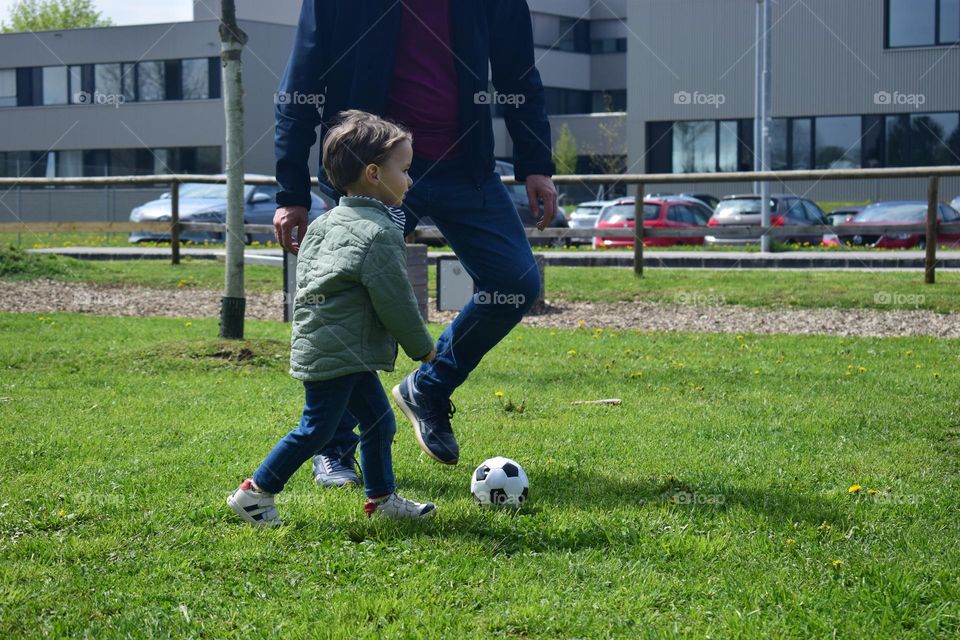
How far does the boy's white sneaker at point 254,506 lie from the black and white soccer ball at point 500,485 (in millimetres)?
750

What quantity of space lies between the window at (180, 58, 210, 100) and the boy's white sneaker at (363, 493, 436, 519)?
42.4 metres

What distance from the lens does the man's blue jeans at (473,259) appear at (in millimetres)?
4629

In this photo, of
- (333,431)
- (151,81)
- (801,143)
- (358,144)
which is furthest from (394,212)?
(151,81)

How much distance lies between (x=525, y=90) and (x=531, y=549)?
2.20m

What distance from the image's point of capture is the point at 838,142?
135ft

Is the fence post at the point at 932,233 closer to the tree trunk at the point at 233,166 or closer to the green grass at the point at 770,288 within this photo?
the green grass at the point at 770,288

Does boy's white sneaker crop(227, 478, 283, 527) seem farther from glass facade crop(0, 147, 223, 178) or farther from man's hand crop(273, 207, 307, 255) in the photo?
glass facade crop(0, 147, 223, 178)

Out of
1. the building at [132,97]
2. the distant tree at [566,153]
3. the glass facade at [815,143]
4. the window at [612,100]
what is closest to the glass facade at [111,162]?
the building at [132,97]

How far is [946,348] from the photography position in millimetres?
8859

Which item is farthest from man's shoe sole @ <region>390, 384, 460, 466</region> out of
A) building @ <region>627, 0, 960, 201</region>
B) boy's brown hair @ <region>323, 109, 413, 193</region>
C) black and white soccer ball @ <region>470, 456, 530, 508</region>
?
building @ <region>627, 0, 960, 201</region>

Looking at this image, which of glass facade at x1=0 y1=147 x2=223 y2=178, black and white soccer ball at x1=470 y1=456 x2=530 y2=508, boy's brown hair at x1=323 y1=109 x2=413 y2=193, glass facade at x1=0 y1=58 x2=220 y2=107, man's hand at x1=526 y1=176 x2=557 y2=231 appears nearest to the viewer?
boy's brown hair at x1=323 y1=109 x2=413 y2=193

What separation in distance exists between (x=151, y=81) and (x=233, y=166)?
130 ft

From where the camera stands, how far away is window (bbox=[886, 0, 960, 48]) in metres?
38.2

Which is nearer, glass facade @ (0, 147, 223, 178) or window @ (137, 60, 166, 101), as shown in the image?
glass facade @ (0, 147, 223, 178)
